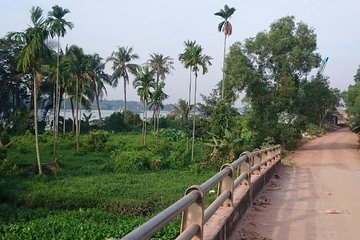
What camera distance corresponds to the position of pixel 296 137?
35312 mm

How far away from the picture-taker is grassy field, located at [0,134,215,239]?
13930 mm

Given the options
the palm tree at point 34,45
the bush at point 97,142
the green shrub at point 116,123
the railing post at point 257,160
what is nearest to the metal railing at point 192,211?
the railing post at point 257,160

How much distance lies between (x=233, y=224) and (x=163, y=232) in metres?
3.19

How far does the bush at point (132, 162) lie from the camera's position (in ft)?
97.9

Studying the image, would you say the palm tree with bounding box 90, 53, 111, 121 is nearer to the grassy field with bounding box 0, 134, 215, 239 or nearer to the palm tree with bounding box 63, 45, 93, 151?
the palm tree with bounding box 63, 45, 93, 151

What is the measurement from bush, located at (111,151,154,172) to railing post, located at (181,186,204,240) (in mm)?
25746

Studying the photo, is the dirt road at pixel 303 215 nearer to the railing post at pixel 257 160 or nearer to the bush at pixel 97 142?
the railing post at pixel 257 160

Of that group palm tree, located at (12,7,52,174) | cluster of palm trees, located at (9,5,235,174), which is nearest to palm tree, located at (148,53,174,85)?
cluster of palm trees, located at (9,5,235,174)

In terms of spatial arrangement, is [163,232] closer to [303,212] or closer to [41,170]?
[303,212]

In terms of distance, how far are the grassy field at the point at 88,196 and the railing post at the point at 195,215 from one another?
4.58m

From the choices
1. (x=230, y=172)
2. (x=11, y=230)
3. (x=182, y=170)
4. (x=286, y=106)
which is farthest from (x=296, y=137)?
(x=230, y=172)

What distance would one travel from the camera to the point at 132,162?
30078 millimetres

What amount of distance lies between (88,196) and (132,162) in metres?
9.78

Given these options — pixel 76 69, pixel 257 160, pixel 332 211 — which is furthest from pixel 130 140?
pixel 332 211
